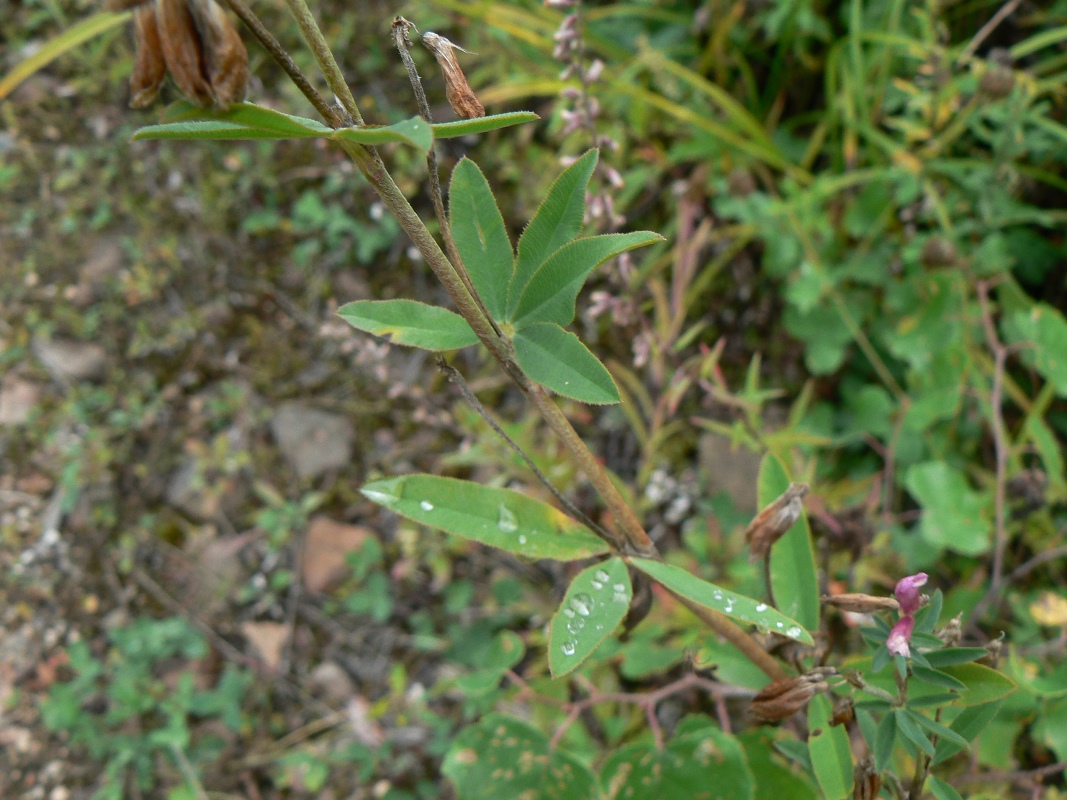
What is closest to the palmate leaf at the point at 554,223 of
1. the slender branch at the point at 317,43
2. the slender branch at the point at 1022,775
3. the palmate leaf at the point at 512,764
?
the slender branch at the point at 317,43

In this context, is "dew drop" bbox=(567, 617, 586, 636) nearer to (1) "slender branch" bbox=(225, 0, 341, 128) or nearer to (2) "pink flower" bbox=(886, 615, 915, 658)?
(2) "pink flower" bbox=(886, 615, 915, 658)

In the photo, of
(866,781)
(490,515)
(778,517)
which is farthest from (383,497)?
(866,781)

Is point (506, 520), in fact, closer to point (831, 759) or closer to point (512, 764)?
point (831, 759)

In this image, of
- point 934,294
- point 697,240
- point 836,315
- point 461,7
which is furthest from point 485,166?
point 934,294

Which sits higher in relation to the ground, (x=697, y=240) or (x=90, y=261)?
(x=697, y=240)

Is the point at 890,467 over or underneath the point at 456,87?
underneath

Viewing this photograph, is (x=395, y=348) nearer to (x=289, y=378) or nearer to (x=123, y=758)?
(x=289, y=378)
